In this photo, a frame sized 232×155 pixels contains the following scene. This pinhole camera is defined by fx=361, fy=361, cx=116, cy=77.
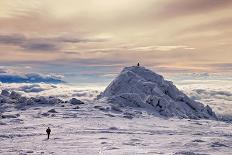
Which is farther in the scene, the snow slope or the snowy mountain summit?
the snowy mountain summit

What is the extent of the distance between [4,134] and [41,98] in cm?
7710

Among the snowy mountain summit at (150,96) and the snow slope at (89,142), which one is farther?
the snowy mountain summit at (150,96)

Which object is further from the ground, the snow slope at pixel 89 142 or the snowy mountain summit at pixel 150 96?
the snowy mountain summit at pixel 150 96

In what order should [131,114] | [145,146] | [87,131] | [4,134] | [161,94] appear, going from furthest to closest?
[161,94], [131,114], [87,131], [4,134], [145,146]

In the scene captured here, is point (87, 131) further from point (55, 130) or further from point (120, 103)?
point (120, 103)

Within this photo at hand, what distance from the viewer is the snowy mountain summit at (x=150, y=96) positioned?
459 ft

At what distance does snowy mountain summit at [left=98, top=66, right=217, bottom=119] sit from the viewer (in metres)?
140

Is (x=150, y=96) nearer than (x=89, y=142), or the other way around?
(x=89, y=142)

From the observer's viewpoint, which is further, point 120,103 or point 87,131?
point 120,103

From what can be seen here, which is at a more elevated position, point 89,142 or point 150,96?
point 150,96

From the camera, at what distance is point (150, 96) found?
148 meters

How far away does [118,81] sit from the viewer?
17162 cm

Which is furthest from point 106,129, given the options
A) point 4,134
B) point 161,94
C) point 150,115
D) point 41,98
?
point 161,94

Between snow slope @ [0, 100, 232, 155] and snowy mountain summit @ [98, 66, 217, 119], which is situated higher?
snowy mountain summit @ [98, 66, 217, 119]
